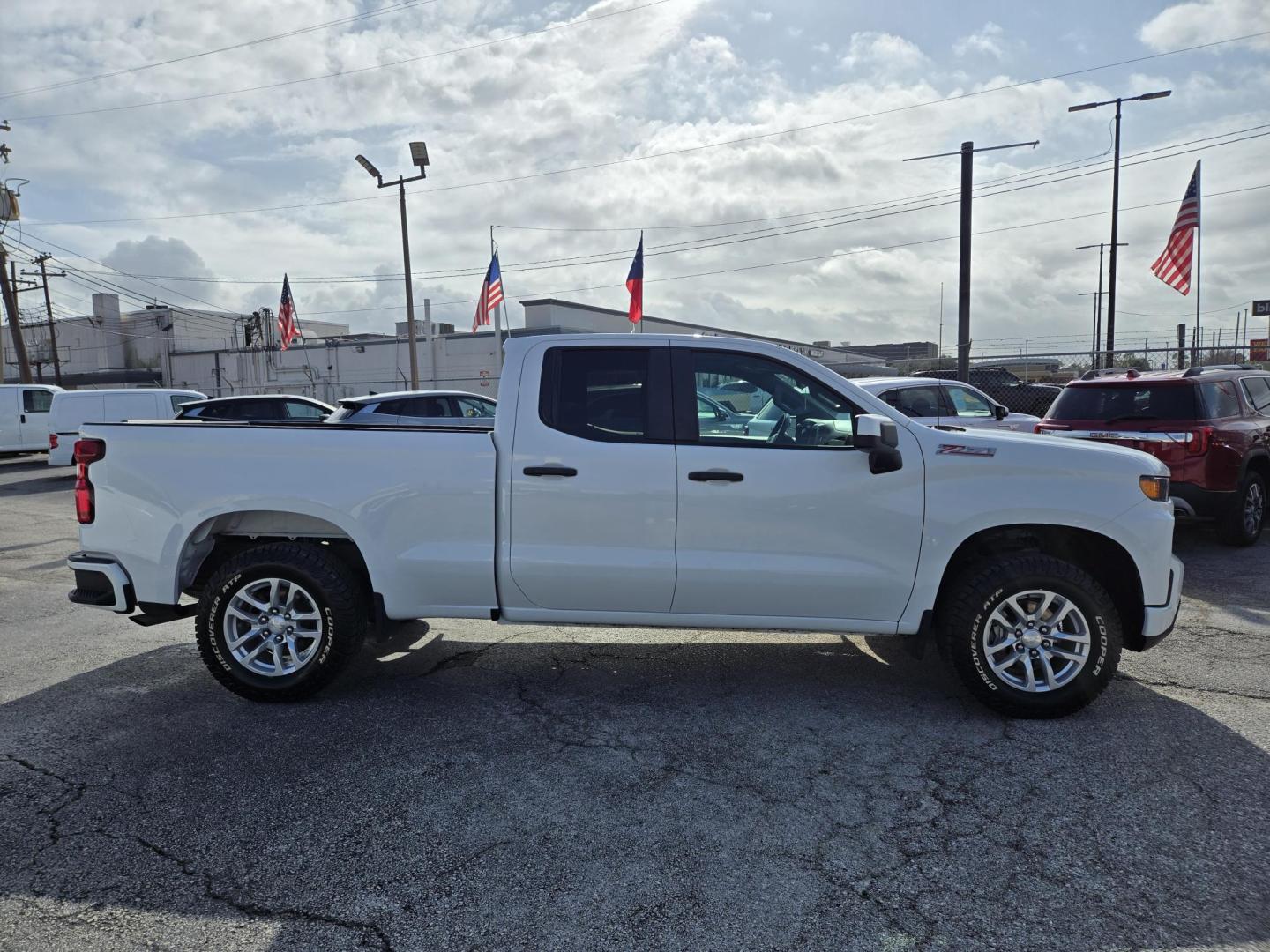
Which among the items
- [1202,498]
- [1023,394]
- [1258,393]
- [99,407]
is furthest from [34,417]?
[1023,394]

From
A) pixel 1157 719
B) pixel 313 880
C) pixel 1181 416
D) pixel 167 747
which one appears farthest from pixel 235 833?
pixel 1181 416

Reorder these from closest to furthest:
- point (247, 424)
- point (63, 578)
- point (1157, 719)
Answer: point (1157, 719) → point (247, 424) → point (63, 578)

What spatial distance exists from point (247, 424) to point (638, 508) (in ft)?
7.11

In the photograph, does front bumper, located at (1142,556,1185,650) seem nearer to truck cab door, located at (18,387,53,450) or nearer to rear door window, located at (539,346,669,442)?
rear door window, located at (539,346,669,442)

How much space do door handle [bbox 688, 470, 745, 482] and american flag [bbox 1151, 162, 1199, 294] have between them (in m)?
18.6

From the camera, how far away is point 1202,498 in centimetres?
816

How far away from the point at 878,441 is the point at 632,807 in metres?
2.03

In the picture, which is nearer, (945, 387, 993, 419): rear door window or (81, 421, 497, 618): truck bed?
(81, 421, 497, 618): truck bed

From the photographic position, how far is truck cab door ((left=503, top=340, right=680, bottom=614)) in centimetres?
439

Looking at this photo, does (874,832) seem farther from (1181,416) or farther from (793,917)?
(1181,416)

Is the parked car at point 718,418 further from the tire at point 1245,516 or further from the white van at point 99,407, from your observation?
the white van at point 99,407

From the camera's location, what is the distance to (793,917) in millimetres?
2756

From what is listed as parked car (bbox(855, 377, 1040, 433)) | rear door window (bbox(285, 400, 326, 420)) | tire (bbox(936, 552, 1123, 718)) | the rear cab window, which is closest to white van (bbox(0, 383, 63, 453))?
rear door window (bbox(285, 400, 326, 420))

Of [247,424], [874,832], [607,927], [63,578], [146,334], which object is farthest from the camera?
[146,334]
